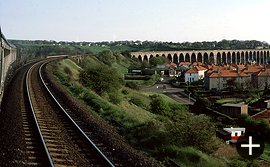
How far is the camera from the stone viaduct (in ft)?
441

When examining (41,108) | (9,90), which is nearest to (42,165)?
(41,108)

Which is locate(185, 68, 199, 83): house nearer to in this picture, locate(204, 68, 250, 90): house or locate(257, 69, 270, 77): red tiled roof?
locate(204, 68, 250, 90): house

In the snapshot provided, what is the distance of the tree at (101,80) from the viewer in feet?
98.1

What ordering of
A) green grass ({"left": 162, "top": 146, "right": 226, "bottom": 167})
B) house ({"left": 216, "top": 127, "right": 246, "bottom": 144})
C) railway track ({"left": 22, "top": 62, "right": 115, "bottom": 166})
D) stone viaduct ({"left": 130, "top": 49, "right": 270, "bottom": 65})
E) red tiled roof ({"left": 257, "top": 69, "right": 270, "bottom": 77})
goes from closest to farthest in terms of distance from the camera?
railway track ({"left": 22, "top": 62, "right": 115, "bottom": 166})
green grass ({"left": 162, "top": 146, "right": 226, "bottom": 167})
house ({"left": 216, "top": 127, "right": 246, "bottom": 144})
red tiled roof ({"left": 257, "top": 69, "right": 270, "bottom": 77})
stone viaduct ({"left": 130, "top": 49, "right": 270, "bottom": 65})

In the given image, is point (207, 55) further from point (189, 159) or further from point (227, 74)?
point (189, 159)

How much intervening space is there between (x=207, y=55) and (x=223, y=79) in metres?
75.6

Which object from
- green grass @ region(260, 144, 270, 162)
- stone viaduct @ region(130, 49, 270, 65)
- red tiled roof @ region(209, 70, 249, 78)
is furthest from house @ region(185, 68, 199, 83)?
green grass @ region(260, 144, 270, 162)

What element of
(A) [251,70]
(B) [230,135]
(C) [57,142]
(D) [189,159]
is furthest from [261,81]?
(C) [57,142]

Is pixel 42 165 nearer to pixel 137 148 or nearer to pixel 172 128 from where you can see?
pixel 137 148

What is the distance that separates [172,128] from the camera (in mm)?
12023

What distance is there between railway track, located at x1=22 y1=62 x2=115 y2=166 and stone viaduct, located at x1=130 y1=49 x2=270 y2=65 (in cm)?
11438

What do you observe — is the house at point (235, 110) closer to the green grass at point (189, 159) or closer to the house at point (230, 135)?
the house at point (230, 135)

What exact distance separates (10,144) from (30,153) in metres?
1.10

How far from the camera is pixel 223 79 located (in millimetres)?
77688
